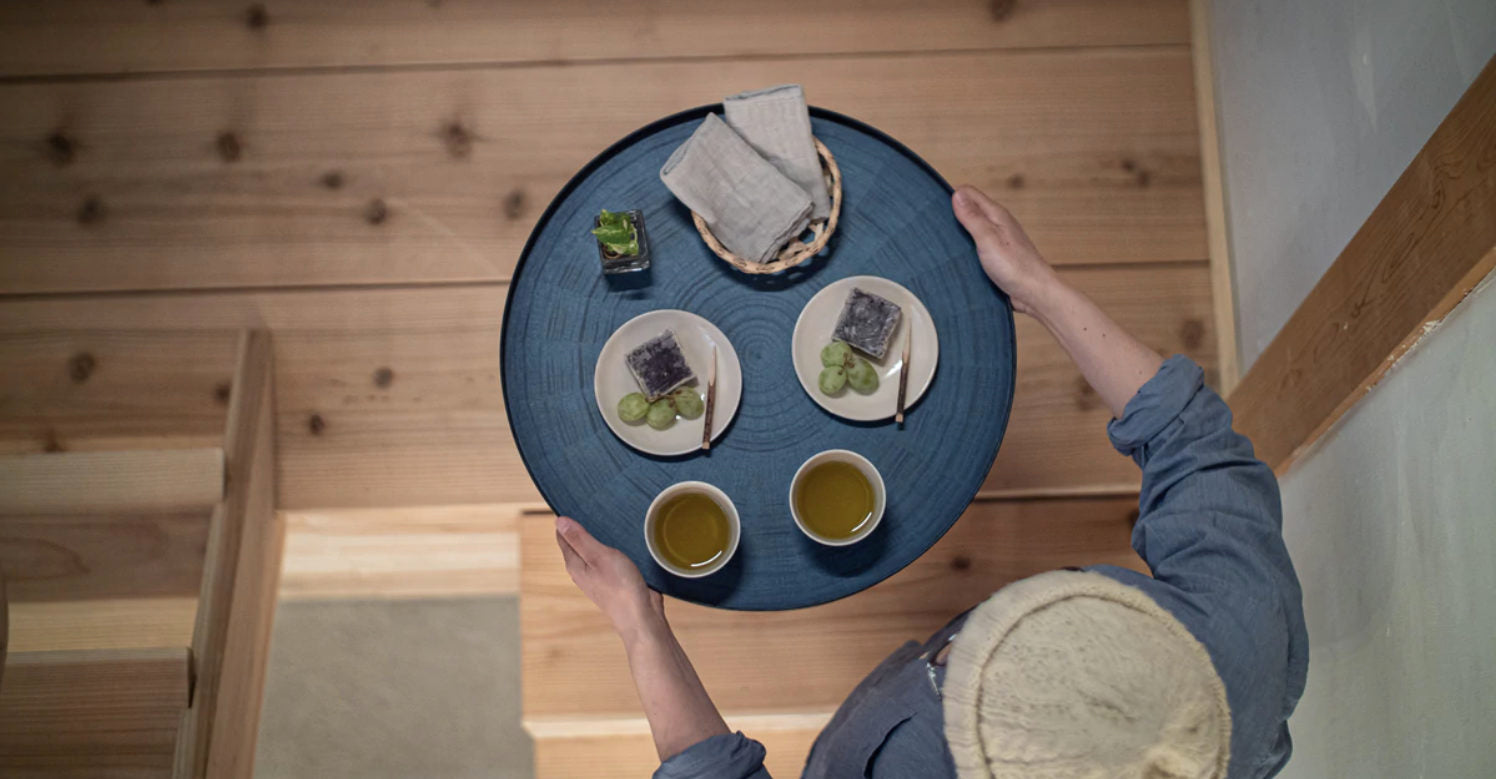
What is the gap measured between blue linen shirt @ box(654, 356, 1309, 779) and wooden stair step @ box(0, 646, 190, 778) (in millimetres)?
986

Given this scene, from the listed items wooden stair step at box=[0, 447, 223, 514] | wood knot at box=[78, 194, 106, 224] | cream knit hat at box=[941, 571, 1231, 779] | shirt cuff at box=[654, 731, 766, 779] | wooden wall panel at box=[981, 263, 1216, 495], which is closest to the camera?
cream knit hat at box=[941, 571, 1231, 779]

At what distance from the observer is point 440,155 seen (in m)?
1.92

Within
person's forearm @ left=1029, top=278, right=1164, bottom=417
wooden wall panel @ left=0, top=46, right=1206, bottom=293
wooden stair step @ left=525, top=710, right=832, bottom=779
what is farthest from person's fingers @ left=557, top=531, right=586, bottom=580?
wooden wall panel @ left=0, top=46, right=1206, bottom=293

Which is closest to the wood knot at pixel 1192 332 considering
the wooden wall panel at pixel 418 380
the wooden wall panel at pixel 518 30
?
the wooden wall panel at pixel 418 380

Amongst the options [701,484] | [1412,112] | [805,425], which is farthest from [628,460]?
[1412,112]

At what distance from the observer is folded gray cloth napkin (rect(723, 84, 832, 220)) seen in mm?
1214

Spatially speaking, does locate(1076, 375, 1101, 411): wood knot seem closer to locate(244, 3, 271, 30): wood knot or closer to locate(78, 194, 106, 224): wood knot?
locate(244, 3, 271, 30): wood knot

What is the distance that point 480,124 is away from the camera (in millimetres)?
1932

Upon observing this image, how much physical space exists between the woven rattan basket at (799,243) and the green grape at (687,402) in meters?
0.19

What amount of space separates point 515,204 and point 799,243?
90 cm

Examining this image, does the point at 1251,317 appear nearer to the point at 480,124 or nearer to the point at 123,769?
the point at 480,124

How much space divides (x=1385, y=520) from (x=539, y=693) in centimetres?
144

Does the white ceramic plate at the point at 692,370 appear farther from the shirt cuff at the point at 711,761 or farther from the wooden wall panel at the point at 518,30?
the wooden wall panel at the point at 518,30

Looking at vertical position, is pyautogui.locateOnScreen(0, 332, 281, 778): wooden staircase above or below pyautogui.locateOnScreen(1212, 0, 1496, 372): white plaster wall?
below
